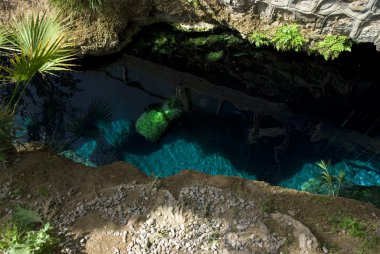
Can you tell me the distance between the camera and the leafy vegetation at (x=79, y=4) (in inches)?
222

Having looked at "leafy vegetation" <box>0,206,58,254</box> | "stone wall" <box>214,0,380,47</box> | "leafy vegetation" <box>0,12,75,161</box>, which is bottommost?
"leafy vegetation" <box>0,206,58,254</box>

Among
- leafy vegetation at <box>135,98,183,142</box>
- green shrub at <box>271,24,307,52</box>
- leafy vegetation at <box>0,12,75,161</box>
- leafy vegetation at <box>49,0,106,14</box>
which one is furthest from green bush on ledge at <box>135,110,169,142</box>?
green shrub at <box>271,24,307,52</box>

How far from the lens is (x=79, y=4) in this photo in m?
5.66

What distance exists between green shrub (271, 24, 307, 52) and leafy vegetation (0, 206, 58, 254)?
14.7ft

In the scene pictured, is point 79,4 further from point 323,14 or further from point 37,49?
point 323,14

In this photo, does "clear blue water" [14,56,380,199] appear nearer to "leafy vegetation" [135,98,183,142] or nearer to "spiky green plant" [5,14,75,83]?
"leafy vegetation" [135,98,183,142]

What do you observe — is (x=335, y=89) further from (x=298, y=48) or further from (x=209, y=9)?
(x=209, y=9)

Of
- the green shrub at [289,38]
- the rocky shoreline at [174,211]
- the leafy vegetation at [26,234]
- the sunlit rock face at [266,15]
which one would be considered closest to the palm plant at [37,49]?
the rocky shoreline at [174,211]

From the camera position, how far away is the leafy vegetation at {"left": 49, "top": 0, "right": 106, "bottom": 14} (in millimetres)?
5641

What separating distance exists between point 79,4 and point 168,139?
8.52 ft

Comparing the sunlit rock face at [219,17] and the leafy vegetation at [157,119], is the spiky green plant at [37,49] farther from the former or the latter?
the leafy vegetation at [157,119]

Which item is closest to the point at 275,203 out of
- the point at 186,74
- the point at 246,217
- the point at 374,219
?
the point at 246,217

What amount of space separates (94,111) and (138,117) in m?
0.76

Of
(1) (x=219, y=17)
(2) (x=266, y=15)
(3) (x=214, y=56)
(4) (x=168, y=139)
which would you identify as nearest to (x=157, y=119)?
(4) (x=168, y=139)
